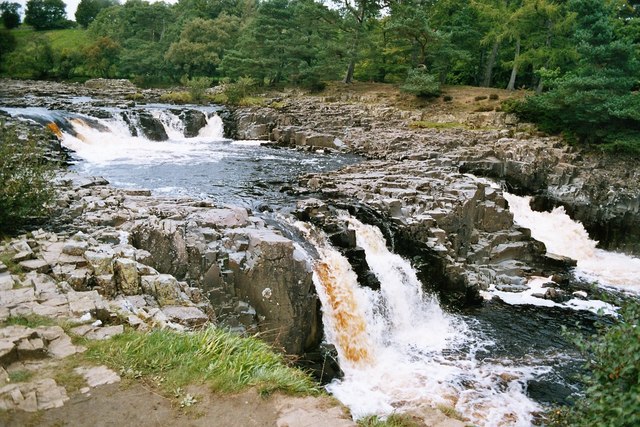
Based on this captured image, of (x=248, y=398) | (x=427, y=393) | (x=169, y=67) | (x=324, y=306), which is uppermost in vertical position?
(x=169, y=67)

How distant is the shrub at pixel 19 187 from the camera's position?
35.6ft

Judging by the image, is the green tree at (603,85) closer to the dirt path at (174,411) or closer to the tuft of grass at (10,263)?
the dirt path at (174,411)

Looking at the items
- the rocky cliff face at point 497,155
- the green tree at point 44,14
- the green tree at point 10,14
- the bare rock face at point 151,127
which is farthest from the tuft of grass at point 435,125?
the green tree at point 10,14

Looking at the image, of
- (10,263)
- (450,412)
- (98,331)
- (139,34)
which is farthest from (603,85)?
(139,34)

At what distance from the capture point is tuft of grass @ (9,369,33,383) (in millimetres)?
5738

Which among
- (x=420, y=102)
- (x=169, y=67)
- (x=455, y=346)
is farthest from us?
(x=169, y=67)

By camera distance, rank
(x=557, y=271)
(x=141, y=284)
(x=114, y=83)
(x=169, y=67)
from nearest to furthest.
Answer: (x=141, y=284), (x=557, y=271), (x=114, y=83), (x=169, y=67)

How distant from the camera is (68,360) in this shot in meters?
6.32

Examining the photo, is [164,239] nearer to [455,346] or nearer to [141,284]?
[141,284]

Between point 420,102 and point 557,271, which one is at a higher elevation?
point 420,102

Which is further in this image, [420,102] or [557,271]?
[420,102]

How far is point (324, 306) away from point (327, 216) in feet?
12.7

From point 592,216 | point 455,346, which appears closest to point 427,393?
point 455,346

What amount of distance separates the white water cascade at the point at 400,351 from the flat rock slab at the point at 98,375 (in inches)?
209
